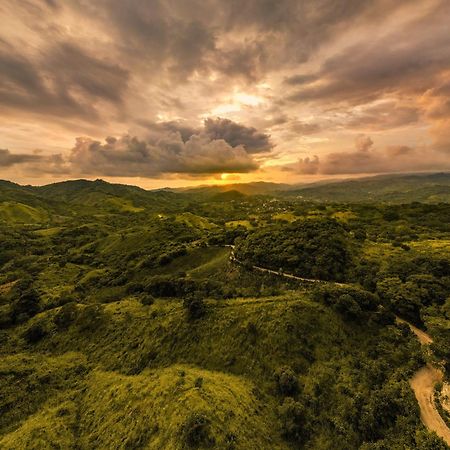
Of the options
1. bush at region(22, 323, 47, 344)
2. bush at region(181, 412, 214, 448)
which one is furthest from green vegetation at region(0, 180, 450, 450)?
bush at region(22, 323, 47, 344)

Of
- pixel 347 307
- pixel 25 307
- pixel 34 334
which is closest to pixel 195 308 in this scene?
pixel 347 307

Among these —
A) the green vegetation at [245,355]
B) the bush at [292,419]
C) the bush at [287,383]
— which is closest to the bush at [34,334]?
the green vegetation at [245,355]

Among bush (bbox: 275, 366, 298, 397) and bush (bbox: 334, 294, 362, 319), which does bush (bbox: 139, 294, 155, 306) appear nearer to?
bush (bbox: 275, 366, 298, 397)

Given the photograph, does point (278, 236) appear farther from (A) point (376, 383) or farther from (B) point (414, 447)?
(B) point (414, 447)

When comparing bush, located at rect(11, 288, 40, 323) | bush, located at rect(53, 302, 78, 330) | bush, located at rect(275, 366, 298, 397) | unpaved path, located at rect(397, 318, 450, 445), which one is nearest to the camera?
unpaved path, located at rect(397, 318, 450, 445)

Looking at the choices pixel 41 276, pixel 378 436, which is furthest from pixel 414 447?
pixel 41 276
